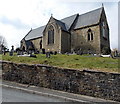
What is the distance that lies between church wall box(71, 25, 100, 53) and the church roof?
1413mm

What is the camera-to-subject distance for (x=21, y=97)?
7230mm

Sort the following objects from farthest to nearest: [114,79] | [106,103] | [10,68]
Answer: [10,68] < [114,79] < [106,103]

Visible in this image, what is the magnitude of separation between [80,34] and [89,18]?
5241 millimetres

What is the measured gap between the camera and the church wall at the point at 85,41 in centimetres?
3178

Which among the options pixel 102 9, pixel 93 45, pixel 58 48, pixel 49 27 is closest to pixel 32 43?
pixel 49 27

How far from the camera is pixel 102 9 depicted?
1355 inches

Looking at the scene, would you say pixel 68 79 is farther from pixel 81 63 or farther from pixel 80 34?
pixel 80 34

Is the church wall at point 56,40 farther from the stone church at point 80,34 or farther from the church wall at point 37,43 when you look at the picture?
the church wall at point 37,43

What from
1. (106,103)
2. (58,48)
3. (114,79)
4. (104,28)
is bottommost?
(106,103)

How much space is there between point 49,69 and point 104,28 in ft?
97.0

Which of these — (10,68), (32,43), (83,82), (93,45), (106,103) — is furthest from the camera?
(32,43)

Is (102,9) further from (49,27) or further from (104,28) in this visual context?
(49,27)

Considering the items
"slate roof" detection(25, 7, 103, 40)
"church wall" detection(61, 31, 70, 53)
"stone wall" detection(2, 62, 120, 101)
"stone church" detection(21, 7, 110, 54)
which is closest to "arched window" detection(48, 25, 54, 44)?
"stone church" detection(21, 7, 110, 54)

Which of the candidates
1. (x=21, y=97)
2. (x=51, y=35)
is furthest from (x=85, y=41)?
(x=21, y=97)
